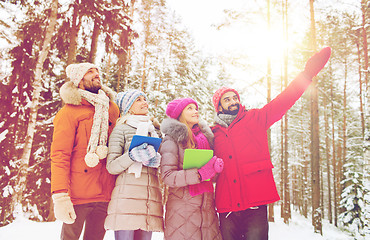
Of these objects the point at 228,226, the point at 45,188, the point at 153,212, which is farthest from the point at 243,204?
the point at 45,188

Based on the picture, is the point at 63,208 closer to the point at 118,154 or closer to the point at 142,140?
the point at 118,154

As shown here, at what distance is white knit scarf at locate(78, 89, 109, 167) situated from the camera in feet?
9.24

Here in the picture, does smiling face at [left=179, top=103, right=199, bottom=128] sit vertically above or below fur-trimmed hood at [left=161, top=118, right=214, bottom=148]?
above

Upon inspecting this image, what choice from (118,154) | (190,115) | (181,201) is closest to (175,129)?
(190,115)

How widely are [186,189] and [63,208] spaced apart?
1381 millimetres

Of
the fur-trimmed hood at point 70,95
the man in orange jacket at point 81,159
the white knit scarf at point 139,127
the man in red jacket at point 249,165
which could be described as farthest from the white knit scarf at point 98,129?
the man in red jacket at point 249,165

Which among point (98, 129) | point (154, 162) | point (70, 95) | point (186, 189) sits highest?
point (70, 95)

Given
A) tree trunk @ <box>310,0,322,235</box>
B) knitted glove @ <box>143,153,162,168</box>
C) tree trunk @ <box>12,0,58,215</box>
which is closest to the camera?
knitted glove @ <box>143,153,162,168</box>

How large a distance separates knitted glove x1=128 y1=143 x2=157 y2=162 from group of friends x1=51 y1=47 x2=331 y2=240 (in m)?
0.01

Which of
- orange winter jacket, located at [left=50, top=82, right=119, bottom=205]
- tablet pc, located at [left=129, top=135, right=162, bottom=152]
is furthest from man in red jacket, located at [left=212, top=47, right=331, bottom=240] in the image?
orange winter jacket, located at [left=50, top=82, right=119, bottom=205]

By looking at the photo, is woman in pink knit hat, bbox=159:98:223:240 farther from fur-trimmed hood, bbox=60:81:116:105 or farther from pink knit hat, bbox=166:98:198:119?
fur-trimmed hood, bbox=60:81:116:105

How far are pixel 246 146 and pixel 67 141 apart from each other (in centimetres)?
222

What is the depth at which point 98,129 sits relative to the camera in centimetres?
→ 301

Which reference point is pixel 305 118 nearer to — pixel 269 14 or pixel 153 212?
pixel 269 14
